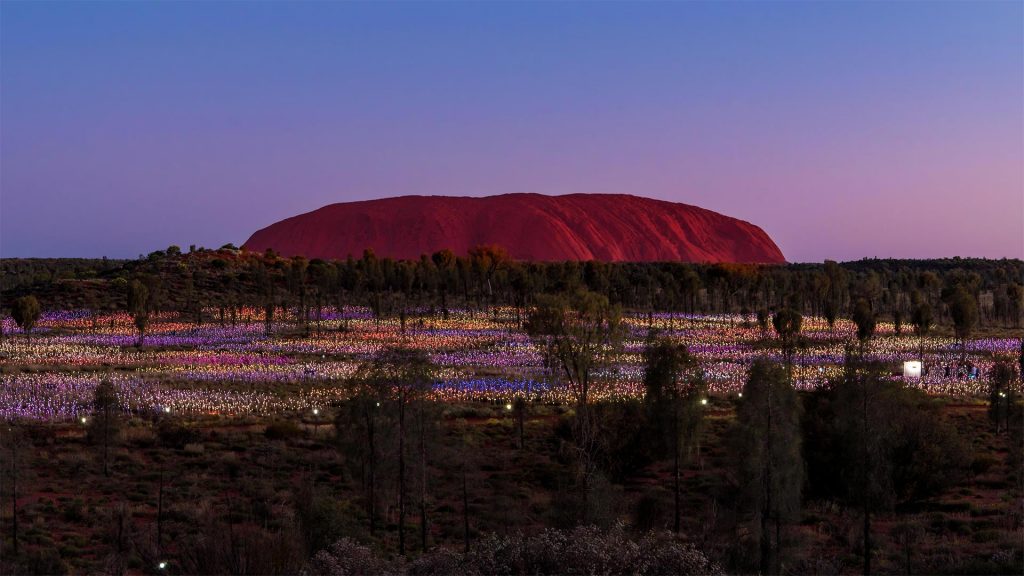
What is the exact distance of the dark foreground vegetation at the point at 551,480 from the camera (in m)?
20.0

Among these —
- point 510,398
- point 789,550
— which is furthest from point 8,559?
point 510,398

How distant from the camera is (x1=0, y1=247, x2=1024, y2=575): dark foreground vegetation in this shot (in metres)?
20.0

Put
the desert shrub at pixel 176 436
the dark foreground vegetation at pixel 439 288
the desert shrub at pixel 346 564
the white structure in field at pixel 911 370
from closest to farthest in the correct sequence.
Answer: the desert shrub at pixel 346 564
the desert shrub at pixel 176 436
the white structure in field at pixel 911 370
the dark foreground vegetation at pixel 439 288

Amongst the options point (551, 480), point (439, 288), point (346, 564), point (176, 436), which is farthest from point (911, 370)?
point (439, 288)

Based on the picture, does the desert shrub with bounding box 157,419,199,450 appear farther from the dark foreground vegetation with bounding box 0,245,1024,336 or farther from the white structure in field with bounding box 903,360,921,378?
the dark foreground vegetation with bounding box 0,245,1024,336

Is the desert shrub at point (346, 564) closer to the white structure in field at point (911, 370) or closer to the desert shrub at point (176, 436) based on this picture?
the desert shrub at point (176, 436)

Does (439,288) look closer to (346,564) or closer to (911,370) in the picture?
(911,370)

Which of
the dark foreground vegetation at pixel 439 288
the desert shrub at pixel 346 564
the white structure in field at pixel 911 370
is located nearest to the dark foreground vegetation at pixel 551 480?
the desert shrub at pixel 346 564

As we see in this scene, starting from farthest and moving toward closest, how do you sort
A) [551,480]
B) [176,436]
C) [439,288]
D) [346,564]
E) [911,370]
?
[439,288] < [911,370] < [176,436] < [551,480] < [346,564]

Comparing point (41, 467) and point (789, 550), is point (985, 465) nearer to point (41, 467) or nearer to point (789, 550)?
point (789, 550)

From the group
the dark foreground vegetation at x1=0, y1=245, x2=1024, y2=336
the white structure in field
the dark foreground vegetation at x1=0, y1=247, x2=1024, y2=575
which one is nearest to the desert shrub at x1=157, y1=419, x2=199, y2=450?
the dark foreground vegetation at x1=0, y1=247, x2=1024, y2=575

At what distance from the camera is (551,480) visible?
33719mm

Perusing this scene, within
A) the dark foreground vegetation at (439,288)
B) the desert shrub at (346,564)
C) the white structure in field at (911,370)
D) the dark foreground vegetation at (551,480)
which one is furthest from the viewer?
the dark foreground vegetation at (439,288)

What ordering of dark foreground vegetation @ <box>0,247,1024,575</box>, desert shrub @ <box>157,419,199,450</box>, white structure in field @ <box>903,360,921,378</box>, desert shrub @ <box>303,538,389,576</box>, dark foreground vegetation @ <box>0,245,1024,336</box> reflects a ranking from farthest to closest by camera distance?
dark foreground vegetation @ <box>0,245,1024,336</box>
white structure in field @ <box>903,360,921,378</box>
desert shrub @ <box>157,419,199,450</box>
dark foreground vegetation @ <box>0,247,1024,575</box>
desert shrub @ <box>303,538,389,576</box>
